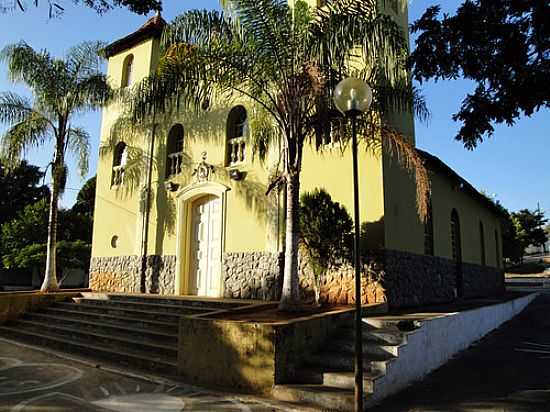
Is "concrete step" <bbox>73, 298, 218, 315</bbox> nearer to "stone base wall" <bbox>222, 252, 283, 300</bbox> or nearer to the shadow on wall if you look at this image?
"stone base wall" <bbox>222, 252, 283, 300</bbox>

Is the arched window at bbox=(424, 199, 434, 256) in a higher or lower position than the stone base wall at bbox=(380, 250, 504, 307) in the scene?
higher

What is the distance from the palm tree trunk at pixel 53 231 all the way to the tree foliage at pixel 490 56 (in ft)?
36.3

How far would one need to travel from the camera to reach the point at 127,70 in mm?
15320

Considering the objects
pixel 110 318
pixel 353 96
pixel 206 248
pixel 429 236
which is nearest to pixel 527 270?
pixel 429 236

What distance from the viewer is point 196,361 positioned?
6715 millimetres

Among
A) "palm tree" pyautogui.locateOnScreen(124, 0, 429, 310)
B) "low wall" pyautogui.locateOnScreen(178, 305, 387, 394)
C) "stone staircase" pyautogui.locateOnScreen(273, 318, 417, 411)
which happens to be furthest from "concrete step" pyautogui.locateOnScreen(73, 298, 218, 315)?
"stone staircase" pyautogui.locateOnScreen(273, 318, 417, 411)

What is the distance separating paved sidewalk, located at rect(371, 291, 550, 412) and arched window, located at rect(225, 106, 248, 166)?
695 cm

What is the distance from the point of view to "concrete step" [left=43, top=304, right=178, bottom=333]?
8.77 m

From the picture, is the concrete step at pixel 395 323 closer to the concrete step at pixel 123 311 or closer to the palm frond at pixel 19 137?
the concrete step at pixel 123 311

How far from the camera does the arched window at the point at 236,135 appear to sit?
11586mm

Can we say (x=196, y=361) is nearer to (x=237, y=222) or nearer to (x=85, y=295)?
(x=237, y=222)

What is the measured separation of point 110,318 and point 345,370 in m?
6.13

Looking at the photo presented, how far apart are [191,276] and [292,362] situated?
21.5ft

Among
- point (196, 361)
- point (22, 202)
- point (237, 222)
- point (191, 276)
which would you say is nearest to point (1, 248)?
point (22, 202)
